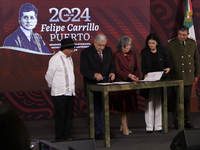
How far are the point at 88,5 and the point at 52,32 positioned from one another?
94 cm

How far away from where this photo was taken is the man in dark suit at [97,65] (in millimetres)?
4300

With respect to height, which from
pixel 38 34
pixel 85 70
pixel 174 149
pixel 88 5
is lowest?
pixel 174 149

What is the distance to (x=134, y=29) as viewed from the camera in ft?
21.7

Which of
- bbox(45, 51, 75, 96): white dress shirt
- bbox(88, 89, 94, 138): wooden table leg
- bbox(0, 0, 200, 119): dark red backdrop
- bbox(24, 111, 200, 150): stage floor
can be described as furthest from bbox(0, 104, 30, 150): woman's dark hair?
bbox(0, 0, 200, 119): dark red backdrop

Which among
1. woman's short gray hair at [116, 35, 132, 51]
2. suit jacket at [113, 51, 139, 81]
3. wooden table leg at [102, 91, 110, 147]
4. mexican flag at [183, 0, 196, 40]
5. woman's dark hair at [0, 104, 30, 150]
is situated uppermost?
mexican flag at [183, 0, 196, 40]

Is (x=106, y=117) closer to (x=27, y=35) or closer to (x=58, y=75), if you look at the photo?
(x=58, y=75)

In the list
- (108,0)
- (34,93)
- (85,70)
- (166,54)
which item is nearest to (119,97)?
(85,70)

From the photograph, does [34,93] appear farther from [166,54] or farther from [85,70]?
[166,54]

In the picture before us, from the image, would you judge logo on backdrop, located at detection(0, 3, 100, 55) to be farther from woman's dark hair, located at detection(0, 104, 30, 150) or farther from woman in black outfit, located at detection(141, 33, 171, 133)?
woman's dark hair, located at detection(0, 104, 30, 150)

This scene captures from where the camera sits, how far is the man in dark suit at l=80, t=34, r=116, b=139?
4.30 m

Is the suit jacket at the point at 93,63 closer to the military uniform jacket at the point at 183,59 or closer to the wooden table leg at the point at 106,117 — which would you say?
the wooden table leg at the point at 106,117

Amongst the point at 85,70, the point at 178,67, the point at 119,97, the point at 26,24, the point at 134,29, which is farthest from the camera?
the point at 134,29

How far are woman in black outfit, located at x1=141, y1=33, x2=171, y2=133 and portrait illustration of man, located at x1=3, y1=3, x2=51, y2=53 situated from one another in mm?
2372

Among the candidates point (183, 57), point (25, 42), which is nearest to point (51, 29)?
point (25, 42)
